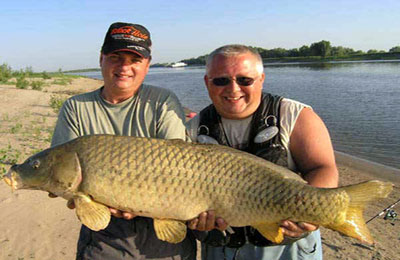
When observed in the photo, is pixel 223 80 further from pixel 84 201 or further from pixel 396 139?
pixel 396 139

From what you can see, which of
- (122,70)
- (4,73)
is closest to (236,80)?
(122,70)

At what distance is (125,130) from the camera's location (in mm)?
2885

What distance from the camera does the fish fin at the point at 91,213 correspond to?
252 cm

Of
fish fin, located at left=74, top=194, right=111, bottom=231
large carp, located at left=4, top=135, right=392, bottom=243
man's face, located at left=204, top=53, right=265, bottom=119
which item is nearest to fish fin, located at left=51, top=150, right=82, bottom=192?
large carp, located at left=4, top=135, right=392, bottom=243

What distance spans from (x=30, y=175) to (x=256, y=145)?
195cm

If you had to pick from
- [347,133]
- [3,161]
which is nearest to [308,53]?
[347,133]

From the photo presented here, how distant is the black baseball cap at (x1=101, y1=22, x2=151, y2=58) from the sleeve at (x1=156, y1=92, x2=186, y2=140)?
49 cm

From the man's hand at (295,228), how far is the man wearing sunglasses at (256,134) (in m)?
0.13

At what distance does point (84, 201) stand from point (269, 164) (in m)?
1.50

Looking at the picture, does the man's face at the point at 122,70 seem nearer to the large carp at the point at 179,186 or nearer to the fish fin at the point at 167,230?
the large carp at the point at 179,186

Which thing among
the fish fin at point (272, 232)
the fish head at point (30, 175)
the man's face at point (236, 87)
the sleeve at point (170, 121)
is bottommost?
the fish fin at point (272, 232)

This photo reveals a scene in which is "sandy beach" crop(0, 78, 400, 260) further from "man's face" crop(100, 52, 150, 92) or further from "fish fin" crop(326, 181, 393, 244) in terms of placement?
"man's face" crop(100, 52, 150, 92)

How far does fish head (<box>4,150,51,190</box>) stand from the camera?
2.79m

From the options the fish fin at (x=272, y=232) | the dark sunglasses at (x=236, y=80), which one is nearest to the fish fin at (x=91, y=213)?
the fish fin at (x=272, y=232)
